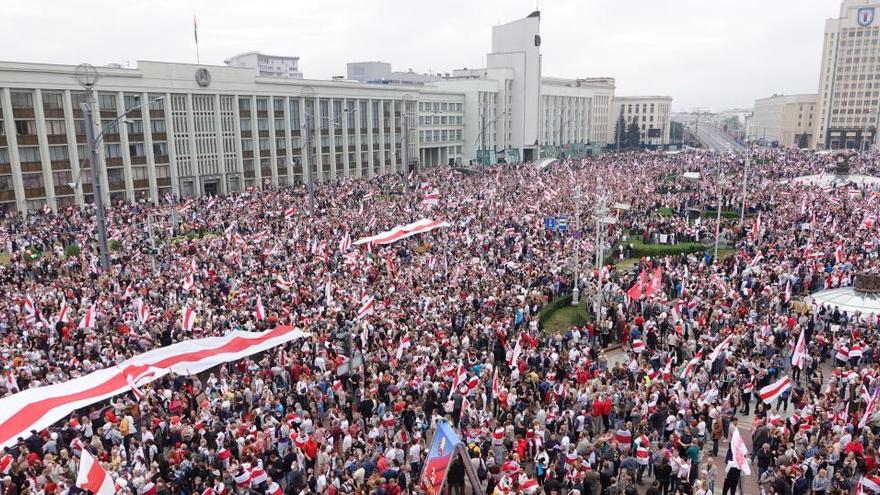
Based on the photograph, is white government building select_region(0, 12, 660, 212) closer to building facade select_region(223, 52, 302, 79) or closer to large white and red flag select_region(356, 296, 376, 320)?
large white and red flag select_region(356, 296, 376, 320)

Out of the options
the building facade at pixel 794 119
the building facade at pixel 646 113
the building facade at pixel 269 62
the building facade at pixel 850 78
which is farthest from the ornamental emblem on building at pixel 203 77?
the building facade at pixel 794 119

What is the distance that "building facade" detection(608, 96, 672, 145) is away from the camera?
173750mm

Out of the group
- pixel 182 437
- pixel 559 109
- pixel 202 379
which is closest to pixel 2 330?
pixel 202 379

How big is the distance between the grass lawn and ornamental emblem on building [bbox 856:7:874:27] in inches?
5696

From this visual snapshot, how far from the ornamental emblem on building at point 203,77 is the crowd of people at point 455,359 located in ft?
76.4

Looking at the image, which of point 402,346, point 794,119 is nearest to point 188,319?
point 402,346

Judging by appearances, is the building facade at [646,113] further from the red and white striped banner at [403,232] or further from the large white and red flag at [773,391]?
the large white and red flag at [773,391]

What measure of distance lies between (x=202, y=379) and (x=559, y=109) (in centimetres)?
11475

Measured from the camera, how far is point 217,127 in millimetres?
61031

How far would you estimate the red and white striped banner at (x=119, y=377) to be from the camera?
1414cm

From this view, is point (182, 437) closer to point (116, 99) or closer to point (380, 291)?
point (380, 291)

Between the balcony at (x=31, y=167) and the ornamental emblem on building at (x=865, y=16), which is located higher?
the ornamental emblem on building at (x=865, y=16)

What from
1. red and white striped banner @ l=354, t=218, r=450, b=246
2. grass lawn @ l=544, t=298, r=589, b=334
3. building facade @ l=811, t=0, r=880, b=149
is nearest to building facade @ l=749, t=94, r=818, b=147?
building facade @ l=811, t=0, r=880, b=149

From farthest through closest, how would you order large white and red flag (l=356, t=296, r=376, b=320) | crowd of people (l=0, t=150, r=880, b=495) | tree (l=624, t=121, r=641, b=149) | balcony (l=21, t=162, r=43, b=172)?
tree (l=624, t=121, r=641, b=149), balcony (l=21, t=162, r=43, b=172), large white and red flag (l=356, t=296, r=376, b=320), crowd of people (l=0, t=150, r=880, b=495)
